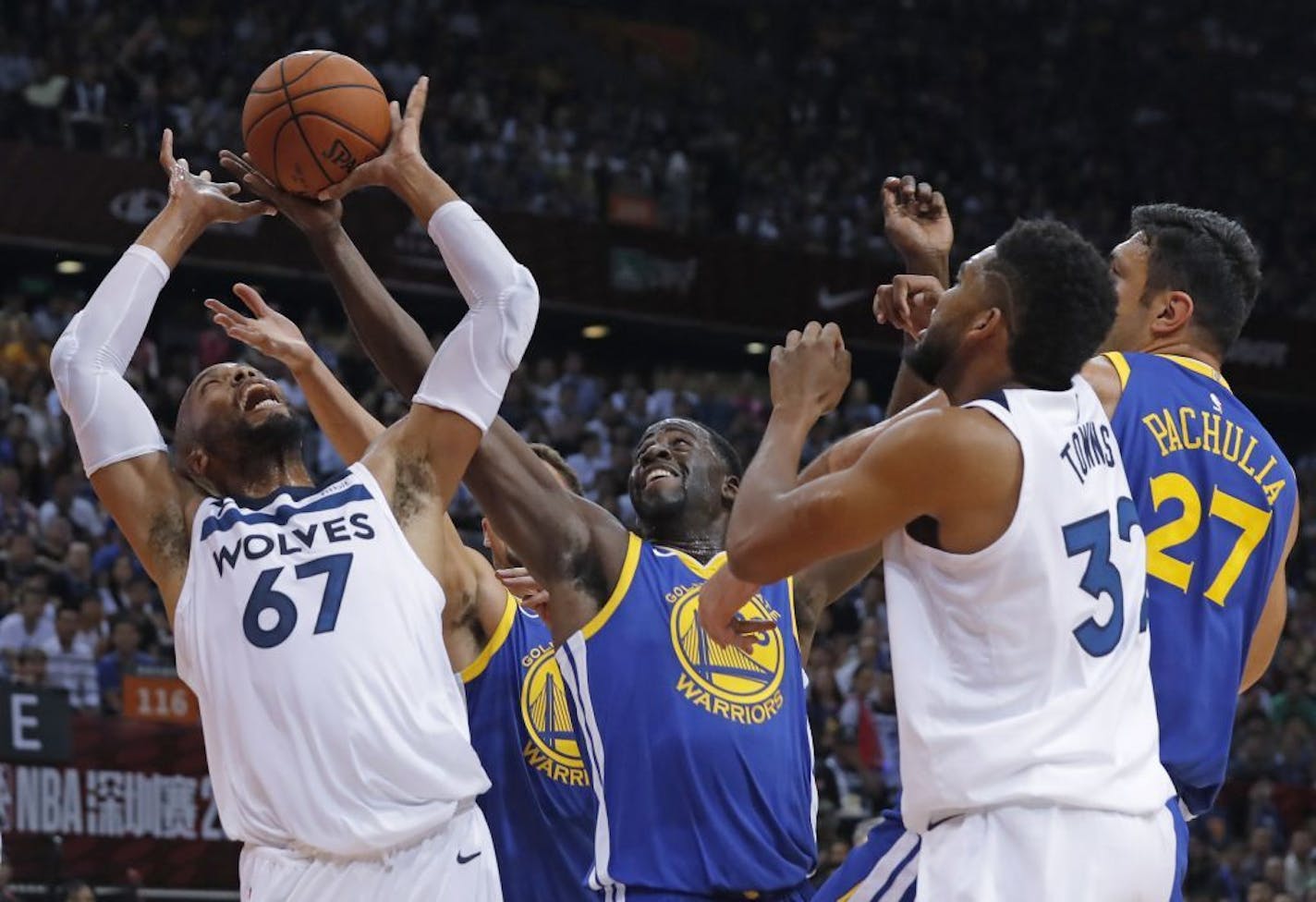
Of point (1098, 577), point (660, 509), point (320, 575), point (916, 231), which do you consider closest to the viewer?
point (1098, 577)

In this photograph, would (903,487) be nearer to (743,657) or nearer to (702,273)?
(743,657)

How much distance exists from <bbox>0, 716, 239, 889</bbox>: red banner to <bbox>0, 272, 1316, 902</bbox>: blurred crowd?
514 millimetres

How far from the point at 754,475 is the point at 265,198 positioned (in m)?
2.02

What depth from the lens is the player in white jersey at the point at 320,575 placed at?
4309 millimetres

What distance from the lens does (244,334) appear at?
16.3 feet

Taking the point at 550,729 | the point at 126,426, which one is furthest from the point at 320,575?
the point at 550,729

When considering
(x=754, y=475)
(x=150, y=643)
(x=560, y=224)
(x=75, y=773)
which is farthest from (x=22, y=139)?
(x=754, y=475)

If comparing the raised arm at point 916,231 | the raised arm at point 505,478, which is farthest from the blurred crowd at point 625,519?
the raised arm at point 916,231

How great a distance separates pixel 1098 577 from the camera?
3.76 meters

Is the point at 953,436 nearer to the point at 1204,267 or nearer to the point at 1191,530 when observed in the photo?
the point at 1191,530

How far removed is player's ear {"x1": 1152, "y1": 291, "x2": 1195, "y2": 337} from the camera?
4691mm

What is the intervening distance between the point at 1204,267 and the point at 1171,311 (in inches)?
5.5

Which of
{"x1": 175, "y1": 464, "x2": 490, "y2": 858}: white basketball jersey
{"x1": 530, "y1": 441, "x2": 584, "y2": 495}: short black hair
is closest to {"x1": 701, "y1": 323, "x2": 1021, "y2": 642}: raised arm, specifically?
{"x1": 175, "y1": 464, "x2": 490, "y2": 858}: white basketball jersey

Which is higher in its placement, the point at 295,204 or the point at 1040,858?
the point at 295,204
